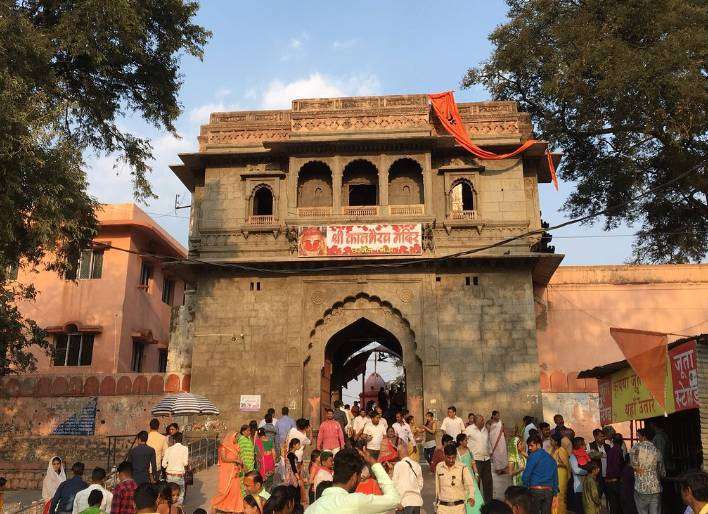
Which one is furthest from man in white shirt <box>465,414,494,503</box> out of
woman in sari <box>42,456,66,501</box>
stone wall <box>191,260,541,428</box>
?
stone wall <box>191,260,541,428</box>

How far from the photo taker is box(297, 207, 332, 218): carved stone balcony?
68.3 ft

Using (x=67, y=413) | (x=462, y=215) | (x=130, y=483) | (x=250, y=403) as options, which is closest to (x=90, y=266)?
(x=67, y=413)

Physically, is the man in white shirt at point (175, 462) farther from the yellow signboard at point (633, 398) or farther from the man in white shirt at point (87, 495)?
the yellow signboard at point (633, 398)

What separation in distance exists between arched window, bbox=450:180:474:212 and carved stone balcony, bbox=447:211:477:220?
0.41 metres

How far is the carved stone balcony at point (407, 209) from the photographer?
2049cm

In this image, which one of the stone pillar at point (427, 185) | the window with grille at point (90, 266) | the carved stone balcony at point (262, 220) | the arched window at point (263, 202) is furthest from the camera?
the window with grille at point (90, 266)

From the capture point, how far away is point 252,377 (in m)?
19.8

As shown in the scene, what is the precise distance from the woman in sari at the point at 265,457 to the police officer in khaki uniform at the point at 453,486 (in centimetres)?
413

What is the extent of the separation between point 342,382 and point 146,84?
600 inches

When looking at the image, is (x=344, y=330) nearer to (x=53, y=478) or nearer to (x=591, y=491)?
(x=53, y=478)

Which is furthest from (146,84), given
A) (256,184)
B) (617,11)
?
(617,11)

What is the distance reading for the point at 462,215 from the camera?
68.0 ft

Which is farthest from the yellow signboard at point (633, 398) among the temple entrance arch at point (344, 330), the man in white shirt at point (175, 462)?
the man in white shirt at point (175, 462)

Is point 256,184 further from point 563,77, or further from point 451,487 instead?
point 451,487
